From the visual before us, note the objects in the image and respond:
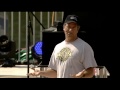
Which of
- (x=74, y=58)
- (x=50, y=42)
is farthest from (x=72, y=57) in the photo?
(x=50, y=42)

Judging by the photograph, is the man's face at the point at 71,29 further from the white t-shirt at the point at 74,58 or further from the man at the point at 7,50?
the man at the point at 7,50

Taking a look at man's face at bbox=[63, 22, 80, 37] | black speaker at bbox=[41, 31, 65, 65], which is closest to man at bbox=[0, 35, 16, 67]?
black speaker at bbox=[41, 31, 65, 65]

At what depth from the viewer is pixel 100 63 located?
4227 millimetres

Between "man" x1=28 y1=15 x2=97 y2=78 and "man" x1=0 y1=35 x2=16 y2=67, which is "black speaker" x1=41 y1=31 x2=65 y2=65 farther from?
"man" x1=0 y1=35 x2=16 y2=67

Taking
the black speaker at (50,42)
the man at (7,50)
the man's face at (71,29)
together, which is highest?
the man's face at (71,29)

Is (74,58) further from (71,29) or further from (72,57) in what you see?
(71,29)

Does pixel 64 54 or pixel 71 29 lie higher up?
pixel 71 29

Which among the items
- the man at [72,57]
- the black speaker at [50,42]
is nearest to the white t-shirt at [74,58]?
the man at [72,57]

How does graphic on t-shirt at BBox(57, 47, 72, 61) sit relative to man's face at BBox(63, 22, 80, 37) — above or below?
below

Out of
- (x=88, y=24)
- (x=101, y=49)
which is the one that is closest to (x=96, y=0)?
(x=101, y=49)

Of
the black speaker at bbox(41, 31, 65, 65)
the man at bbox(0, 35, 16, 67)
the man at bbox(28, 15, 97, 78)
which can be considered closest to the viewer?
the man at bbox(28, 15, 97, 78)

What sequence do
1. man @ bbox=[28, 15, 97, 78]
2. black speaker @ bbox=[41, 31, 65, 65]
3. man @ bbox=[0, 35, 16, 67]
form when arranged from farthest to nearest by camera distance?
man @ bbox=[0, 35, 16, 67]
black speaker @ bbox=[41, 31, 65, 65]
man @ bbox=[28, 15, 97, 78]
